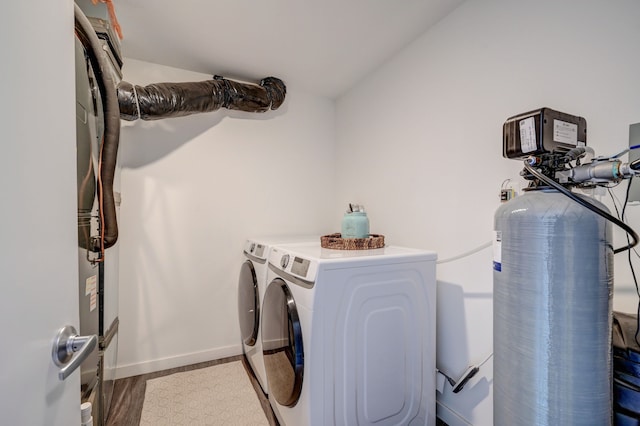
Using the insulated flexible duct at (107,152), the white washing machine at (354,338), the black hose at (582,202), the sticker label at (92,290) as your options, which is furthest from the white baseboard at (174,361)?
the black hose at (582,202)

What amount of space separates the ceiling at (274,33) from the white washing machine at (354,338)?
1.44 metres

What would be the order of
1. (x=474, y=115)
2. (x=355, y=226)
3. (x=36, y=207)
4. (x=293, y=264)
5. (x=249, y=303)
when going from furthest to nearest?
(x=249, y=303) → (x=355, y=226) → (x=474, y=115) → (x=293, y=264) → (x=36, y=207)

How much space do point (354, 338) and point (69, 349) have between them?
101 cm

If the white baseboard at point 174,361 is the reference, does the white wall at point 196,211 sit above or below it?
above

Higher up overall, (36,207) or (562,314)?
(36,207)

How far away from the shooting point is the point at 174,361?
7.50 feet

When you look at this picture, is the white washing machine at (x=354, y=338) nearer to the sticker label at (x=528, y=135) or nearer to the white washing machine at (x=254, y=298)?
the white washing machine at (x=254, y=298)

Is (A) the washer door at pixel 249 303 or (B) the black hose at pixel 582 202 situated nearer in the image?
(B) the black hose at pixel 582 202

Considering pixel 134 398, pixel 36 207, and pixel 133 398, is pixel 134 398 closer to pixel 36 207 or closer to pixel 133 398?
pixel 133 398

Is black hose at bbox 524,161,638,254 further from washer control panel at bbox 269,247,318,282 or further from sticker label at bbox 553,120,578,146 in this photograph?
washer control panel at bbox 269,247,318,282

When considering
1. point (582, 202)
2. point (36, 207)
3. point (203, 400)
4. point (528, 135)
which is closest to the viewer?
point (36, 207)

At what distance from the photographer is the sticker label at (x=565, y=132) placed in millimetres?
860

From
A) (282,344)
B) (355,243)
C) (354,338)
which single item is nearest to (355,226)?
(355,243)

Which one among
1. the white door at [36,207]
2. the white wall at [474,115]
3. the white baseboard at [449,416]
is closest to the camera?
the white door at [36,207]
